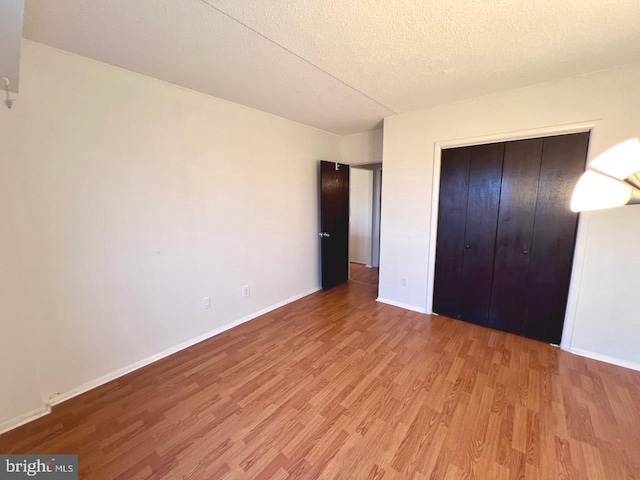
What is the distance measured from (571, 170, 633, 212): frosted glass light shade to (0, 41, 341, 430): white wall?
8.71 ft

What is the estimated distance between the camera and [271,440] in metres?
1.55

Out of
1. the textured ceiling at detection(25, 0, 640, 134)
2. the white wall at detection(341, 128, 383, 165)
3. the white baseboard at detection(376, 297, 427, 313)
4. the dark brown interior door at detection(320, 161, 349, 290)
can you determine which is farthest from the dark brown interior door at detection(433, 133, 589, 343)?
the dark brown interior door at detection(320, 161, 349, 290)

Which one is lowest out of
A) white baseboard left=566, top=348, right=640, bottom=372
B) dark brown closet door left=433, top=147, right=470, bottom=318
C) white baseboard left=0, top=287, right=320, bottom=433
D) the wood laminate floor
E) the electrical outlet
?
the wood laminate floor

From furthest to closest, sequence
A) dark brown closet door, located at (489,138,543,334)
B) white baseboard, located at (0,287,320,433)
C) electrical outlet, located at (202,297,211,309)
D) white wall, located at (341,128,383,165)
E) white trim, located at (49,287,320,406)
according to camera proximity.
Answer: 1. white wall, located at (341,128,383,165)
2. electrical outlet, located at (202,297,211,309)
3. dark brown closet door, located at (489,138,543,334)
4. white trim, located at (49,287,320,406)
5. white baseboard, located at (0,287,320,433)

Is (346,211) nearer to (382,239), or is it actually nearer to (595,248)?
(382,239)

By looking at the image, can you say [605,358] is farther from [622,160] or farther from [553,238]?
[622,160]

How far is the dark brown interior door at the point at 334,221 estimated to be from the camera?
3.89 m

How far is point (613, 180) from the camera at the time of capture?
92cm

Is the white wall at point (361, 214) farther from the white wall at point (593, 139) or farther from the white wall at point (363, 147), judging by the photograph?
the white wall at point (593, 139)

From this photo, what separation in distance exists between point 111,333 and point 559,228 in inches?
156

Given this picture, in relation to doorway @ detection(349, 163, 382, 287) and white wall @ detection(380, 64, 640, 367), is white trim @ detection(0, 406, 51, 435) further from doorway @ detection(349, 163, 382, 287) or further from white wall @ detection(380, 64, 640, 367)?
doorway @ detection(349, 163, 382, 287)

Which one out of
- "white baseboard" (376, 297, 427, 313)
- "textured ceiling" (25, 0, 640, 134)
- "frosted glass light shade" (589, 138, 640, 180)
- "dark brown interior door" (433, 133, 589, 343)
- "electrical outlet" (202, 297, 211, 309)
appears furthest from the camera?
"white baseboard" (376, 297, 427, 313)

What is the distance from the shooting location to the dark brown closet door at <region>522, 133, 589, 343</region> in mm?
2279

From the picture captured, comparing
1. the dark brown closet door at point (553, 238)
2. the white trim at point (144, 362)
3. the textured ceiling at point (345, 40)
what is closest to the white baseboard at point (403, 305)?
the dark brown closet door at point (553, 238)
